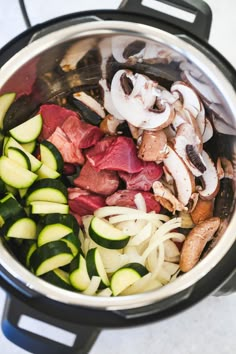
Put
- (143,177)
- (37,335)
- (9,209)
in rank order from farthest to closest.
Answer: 1. (143,177)
2. (9,209)
3. (37,335)

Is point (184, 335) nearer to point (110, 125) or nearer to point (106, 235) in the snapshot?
point (106, 235)

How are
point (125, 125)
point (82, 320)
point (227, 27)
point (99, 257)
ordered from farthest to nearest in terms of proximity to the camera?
point (227, 27) < point (125, 125) < point (99, 257) < point (82, 320)

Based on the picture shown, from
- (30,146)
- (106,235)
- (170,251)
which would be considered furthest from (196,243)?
(30,146)

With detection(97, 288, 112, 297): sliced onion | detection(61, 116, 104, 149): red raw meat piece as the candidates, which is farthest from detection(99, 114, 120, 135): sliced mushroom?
detection(97, 288, 112, 297): sliced onion

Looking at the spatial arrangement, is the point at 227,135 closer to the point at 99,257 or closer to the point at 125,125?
the point at 125,125

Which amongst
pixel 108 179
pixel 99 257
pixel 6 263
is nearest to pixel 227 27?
pixel 108 179

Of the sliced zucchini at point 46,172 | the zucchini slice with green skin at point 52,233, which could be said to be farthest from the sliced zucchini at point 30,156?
the zucchini slice with green skin at point 52,233
